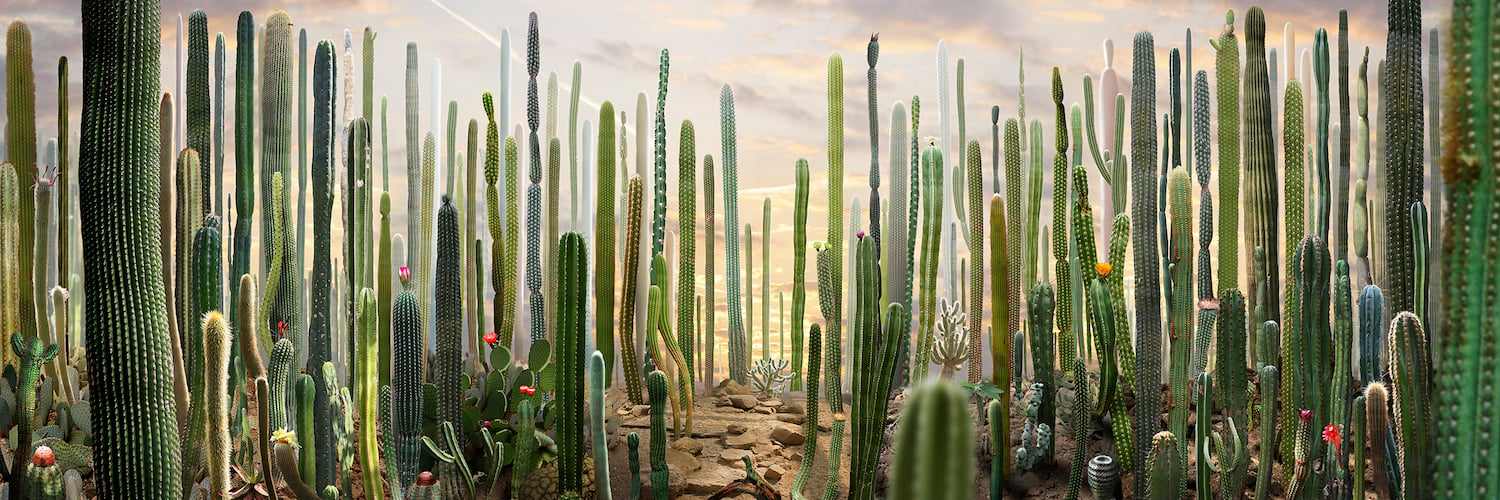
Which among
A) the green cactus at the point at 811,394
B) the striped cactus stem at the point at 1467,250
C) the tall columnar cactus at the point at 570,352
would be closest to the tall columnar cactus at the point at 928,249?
the green cactus at the point at 811,394

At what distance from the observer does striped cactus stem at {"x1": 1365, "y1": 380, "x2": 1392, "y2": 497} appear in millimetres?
1655

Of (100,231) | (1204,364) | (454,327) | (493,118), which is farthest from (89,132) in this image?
(1204,364)

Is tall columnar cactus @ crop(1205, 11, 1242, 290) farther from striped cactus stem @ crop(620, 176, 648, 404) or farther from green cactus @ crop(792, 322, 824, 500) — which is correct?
striped cactus stem @ crop(620, 176, 648, 404)

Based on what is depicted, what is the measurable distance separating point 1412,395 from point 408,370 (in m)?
1.93

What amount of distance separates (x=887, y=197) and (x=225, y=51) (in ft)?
6.80

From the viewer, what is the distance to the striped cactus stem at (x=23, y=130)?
2551 mm

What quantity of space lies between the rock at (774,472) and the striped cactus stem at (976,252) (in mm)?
622

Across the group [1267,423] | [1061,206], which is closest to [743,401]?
[1061,206]

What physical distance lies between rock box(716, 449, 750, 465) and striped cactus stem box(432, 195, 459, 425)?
789 millimetres

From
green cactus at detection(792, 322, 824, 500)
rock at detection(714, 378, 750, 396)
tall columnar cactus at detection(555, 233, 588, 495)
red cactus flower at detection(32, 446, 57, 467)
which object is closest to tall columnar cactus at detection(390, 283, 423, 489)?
tall columnar cactus at detection(555, 233, 588, 495)

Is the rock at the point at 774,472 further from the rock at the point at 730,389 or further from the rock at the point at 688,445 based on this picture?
the rock at the point at 730,389

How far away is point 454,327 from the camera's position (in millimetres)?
2359

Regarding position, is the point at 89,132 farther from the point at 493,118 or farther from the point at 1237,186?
the point at 1237,186

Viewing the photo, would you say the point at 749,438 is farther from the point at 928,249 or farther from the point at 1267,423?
the point at 1267,423
